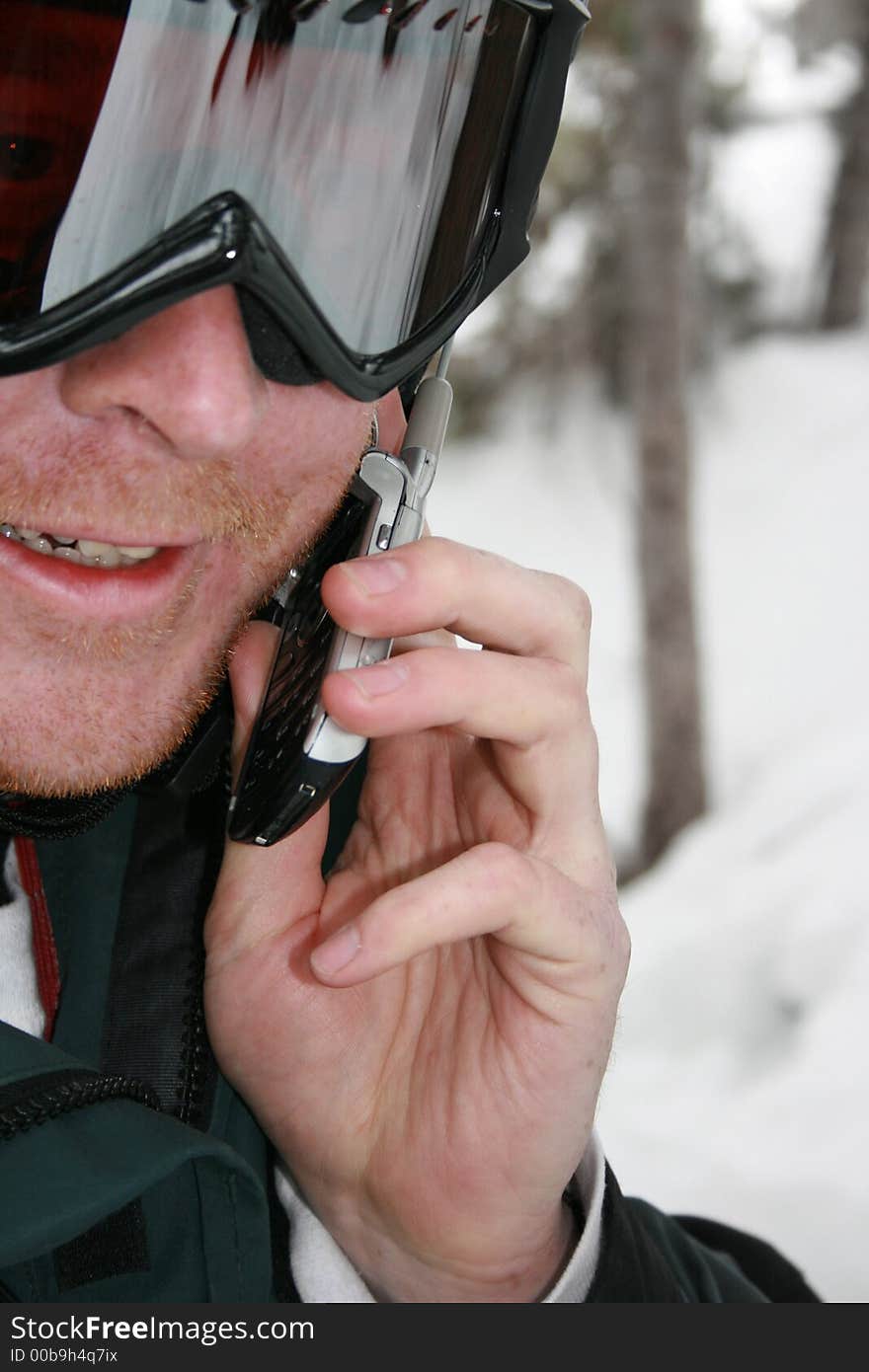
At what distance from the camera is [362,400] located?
48.9 inches

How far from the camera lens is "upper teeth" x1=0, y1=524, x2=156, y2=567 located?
116 cm

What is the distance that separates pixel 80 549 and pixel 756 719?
4.69 metres

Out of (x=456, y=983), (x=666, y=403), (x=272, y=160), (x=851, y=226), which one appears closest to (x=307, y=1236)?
(x=456, y=983)

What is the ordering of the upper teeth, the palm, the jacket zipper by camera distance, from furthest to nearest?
the palm → the upper teeth → the jacket zipper

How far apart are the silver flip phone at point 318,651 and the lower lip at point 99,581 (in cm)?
14

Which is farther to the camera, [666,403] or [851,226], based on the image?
[851,226]

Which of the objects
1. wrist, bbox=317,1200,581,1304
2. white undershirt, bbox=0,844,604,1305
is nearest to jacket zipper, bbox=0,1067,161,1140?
white undershirt, bbox=0,844,604,1305

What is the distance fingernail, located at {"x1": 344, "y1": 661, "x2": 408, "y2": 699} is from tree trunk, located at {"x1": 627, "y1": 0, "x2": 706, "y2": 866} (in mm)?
3500

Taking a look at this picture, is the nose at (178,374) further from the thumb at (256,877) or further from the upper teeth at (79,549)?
the thumb at (256,877)

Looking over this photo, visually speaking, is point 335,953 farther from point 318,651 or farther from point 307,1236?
point 307,1236

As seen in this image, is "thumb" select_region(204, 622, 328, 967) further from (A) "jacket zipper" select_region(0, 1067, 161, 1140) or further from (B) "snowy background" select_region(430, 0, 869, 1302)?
(B) "snowy background" select_region(430, 0, 869, 1302)

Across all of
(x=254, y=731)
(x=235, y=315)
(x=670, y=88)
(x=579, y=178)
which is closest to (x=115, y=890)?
(x=254, y=731)

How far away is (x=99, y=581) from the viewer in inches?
46.9

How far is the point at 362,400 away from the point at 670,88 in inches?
131
